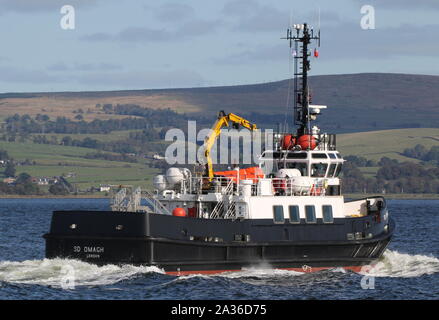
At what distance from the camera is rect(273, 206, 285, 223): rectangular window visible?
121 ft

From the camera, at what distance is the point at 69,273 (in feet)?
110

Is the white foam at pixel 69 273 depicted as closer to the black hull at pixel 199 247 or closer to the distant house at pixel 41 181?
the black hull at pixel 199 247

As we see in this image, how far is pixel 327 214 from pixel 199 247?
6.10 meters

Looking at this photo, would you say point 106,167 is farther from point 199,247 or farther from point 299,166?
point 199,247

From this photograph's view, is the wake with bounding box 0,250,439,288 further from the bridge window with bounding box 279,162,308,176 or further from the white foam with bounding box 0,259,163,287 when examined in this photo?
the bridge window with bounding box 279,162,308,176

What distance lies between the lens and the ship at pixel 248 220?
112 feet

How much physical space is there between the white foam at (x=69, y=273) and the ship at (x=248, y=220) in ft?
0.93

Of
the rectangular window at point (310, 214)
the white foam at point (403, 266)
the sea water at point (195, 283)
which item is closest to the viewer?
the sea water at point (195, 283)

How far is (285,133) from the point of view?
136 feet

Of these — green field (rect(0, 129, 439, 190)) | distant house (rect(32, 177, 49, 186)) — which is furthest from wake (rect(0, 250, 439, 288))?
distant house (rect(32, 177, 49, 186))

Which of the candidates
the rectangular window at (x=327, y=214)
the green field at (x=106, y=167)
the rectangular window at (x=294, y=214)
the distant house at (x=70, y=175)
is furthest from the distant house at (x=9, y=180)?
the rectangular window at (x=294, y=214)
